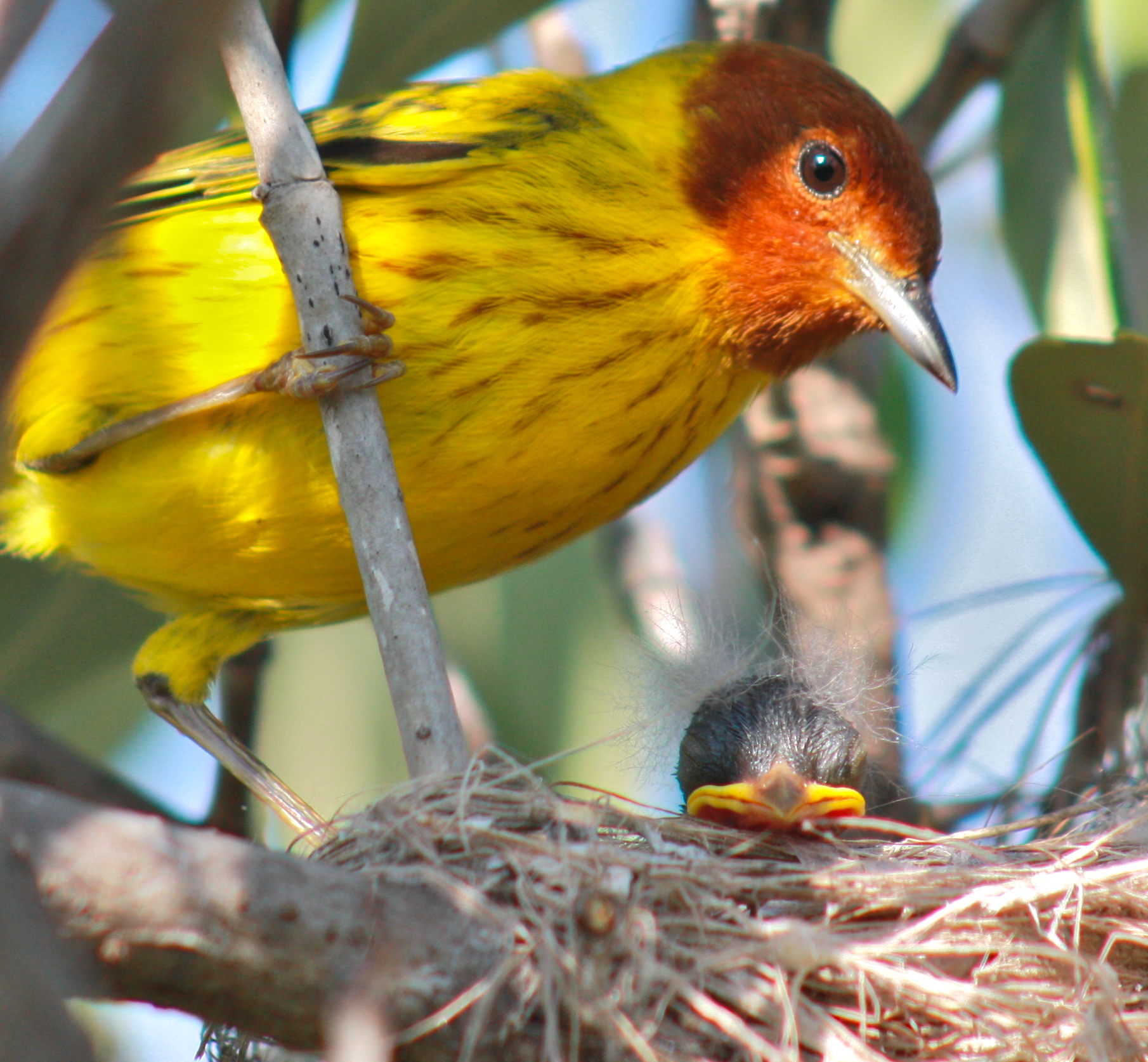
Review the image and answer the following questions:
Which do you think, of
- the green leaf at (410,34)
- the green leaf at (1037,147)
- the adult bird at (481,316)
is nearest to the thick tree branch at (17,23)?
the adult bird at (481,316)

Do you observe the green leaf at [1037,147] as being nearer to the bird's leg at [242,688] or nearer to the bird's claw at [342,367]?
the bird's claw at [342,367]

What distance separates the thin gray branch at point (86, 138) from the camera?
0.79 metres

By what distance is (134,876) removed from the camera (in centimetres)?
149

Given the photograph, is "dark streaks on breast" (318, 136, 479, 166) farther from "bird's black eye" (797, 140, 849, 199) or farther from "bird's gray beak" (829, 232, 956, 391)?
"bird's gray beak" (829, 232, 956, 391)

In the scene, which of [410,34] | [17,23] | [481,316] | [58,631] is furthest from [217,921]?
[410,34]

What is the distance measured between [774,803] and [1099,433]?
4.65 feet

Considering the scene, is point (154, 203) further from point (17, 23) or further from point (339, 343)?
point (17, 23)

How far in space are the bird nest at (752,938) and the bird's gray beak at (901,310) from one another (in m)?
1.07

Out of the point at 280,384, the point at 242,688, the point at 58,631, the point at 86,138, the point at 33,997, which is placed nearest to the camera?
the point at 86,138

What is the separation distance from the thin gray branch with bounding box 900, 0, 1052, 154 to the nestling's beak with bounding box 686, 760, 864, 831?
2105 mm

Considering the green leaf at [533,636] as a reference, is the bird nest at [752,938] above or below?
below

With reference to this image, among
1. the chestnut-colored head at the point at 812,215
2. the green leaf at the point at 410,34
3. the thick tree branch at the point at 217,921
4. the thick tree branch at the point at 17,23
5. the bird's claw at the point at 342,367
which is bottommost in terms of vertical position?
the thick tree branch at the point at 217,921

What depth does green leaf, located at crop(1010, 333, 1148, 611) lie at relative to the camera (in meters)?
3.20

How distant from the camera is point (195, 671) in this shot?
3.37 meters
